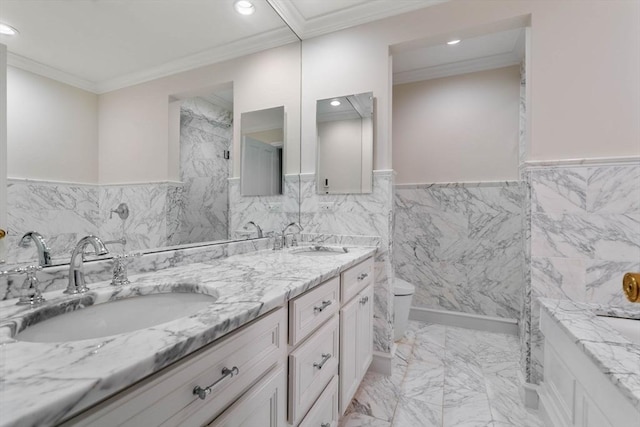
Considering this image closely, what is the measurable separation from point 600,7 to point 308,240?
2.15 meters

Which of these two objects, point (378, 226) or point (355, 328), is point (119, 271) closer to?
point (355, 328)

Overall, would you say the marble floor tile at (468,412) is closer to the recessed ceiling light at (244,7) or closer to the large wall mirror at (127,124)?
the large wall mirror at (127,124)

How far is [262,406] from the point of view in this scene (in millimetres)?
803

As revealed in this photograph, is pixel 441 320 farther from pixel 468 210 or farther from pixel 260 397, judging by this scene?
pixel 260 397

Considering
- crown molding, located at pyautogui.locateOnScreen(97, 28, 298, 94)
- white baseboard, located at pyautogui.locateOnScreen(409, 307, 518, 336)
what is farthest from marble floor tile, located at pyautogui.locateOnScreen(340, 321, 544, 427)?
crown molding, located at pyautogui.locateOnScreen(97, 28, 298, 94)

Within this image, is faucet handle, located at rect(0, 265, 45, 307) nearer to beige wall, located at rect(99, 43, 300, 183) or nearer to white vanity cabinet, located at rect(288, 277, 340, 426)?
beige wall, located at rect(99, 43, 300, 183)

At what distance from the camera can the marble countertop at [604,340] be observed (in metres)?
0.85

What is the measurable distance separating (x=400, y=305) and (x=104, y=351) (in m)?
2.19

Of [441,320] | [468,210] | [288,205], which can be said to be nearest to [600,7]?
[468,210]

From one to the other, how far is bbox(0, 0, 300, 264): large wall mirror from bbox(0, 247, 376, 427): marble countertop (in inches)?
10.6

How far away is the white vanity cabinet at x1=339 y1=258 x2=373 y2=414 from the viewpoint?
1.40m

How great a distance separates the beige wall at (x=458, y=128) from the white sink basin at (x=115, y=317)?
256 cm

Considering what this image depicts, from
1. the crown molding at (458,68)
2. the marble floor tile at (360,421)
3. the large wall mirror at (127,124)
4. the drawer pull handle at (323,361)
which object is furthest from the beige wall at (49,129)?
the crown molding at (458,68)

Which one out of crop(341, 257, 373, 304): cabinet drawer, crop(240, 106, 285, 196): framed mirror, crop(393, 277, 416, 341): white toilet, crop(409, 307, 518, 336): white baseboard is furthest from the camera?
crop(409, 307, 518, 336): white baseboard
